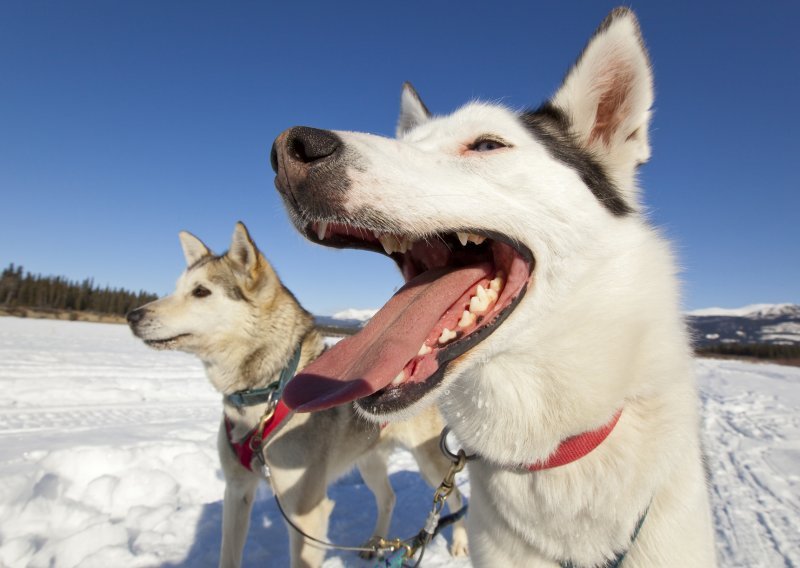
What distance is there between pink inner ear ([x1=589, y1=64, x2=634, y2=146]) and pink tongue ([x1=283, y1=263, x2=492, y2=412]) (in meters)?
0.94

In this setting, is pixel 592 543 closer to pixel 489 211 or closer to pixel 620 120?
pixel 489 211

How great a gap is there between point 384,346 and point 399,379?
0.13 metres

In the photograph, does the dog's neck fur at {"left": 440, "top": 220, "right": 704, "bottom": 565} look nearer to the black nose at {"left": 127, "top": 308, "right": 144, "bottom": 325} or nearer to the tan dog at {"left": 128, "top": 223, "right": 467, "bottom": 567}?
the tan dog at {"left": 128, "top": 223, "right": 467, "bottom": 567}

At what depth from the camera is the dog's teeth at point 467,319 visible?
1.53 meters

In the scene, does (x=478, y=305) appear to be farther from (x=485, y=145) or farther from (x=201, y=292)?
(x=201, y=292)

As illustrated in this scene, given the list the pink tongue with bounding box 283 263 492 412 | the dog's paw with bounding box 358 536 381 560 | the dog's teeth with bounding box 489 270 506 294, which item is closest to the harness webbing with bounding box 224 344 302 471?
the dog's paw with bounding box 358 536 381 560

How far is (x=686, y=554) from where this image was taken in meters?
1.59

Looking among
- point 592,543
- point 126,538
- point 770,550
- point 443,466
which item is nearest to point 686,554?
point 592,543

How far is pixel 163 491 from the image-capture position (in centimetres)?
418

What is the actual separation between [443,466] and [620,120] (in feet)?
9.90

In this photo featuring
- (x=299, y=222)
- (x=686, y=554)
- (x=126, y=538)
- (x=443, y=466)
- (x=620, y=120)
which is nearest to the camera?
(x=299, y=222)

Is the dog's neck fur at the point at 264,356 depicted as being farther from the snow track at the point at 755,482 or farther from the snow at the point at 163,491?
the snow track at the point at 755,482

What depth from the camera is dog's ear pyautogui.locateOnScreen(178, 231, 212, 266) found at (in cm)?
459

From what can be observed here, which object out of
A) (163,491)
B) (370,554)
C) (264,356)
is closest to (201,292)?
(264,356)
